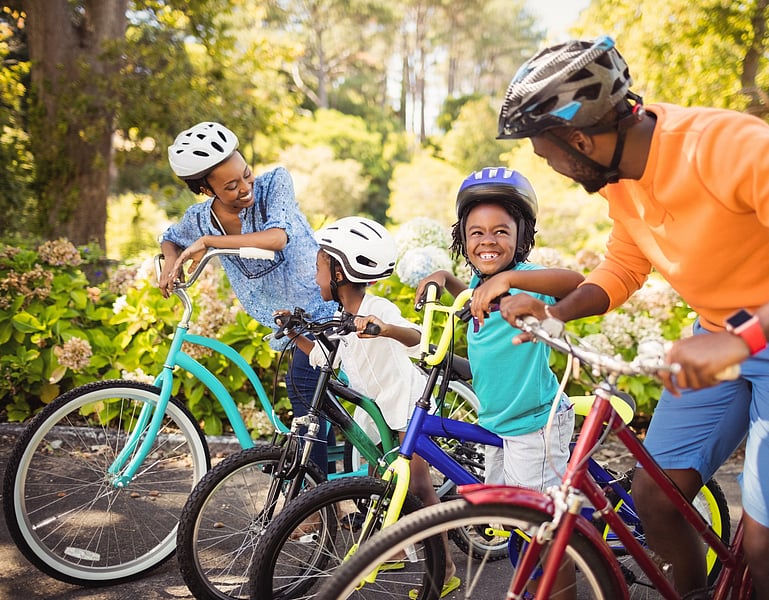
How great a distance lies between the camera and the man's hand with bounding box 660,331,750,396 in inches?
58.3

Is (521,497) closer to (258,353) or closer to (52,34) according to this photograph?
(258,353)

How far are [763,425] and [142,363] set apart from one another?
12.2 feet

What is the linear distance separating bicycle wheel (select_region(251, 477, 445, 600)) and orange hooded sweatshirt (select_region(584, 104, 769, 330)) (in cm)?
111

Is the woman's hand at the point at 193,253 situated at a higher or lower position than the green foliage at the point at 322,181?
lower

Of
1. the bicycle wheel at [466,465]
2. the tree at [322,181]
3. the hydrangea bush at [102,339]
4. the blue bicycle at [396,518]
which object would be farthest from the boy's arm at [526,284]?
the tree at [322,181]

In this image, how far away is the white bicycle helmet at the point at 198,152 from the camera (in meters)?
2.91

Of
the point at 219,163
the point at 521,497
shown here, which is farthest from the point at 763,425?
the point at 219,163

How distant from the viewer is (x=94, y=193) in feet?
28.7

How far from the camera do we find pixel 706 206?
173 cm

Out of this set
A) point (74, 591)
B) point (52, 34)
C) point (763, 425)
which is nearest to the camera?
point (763, 425)

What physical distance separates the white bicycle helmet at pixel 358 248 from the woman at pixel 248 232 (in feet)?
1.20

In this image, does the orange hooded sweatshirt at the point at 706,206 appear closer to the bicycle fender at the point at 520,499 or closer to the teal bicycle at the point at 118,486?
the bicycle fender at the point at 520,499

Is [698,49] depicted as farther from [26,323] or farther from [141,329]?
A: [26,323]

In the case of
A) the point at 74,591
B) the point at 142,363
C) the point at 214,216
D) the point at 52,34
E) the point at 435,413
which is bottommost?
the point at 74,591
